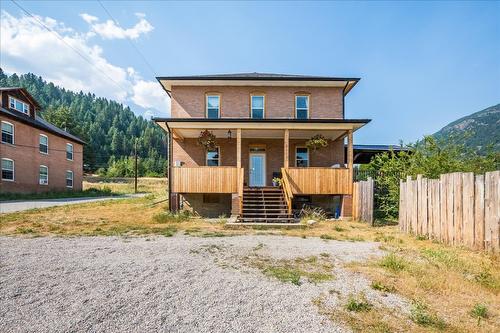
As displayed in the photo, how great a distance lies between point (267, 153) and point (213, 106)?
4558mm

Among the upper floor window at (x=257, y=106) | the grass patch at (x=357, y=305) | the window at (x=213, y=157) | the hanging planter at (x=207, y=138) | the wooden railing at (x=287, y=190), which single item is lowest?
the grass patch at (x=357, y=305)

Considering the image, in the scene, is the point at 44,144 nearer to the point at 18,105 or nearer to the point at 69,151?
the point at 18,105

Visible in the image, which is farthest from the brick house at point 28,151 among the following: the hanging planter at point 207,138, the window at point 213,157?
the hanging planter at point 207,138

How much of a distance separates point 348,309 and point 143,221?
1016 centimetres

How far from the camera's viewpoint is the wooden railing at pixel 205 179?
1317 cm

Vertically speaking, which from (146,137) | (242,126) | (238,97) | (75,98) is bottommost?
(242,126)

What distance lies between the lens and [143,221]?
1175 centimetres

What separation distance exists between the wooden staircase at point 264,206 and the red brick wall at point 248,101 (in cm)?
536

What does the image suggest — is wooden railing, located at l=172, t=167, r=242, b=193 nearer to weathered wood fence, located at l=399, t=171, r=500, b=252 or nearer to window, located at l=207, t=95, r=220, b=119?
window, located at l=207, t=95, r=220, b=119

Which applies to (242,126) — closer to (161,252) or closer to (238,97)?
(238,97)

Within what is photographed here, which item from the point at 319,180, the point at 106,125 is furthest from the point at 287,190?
the point at 106,125

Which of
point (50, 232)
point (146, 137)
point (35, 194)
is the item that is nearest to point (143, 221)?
point (50, 232)

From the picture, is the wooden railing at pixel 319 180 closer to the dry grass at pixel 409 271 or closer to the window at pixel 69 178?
the dry grass at pixel 409 271

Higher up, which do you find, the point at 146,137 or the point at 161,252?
the point at 146,137
